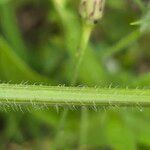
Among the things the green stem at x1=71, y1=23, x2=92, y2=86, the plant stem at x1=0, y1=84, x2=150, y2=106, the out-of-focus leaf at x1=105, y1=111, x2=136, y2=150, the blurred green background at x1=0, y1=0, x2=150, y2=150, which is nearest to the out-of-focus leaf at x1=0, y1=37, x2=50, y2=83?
the blurred green background at x1=0, y1=0, x2=150, y2=150

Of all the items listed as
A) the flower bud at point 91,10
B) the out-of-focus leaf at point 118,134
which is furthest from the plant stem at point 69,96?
the out-of-focus leaf at point 118,134

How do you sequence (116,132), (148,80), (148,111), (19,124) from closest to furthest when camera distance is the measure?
(148,80)
(116,132)
(148,111)
(19,124)

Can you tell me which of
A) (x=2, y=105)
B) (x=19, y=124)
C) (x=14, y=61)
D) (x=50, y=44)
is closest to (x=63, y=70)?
(x=50, y=44)

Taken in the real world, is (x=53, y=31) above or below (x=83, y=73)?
above

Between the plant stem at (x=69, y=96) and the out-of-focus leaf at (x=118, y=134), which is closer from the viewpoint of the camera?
the plant stem at (x=69, y=96)

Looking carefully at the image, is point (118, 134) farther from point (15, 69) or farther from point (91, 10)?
point (91, 10)

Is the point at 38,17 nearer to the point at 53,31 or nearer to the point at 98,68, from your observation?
the point at 53,31

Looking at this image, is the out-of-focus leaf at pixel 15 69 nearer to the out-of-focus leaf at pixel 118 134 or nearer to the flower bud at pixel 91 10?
the out-of-focus leaf at pixel 118 134
